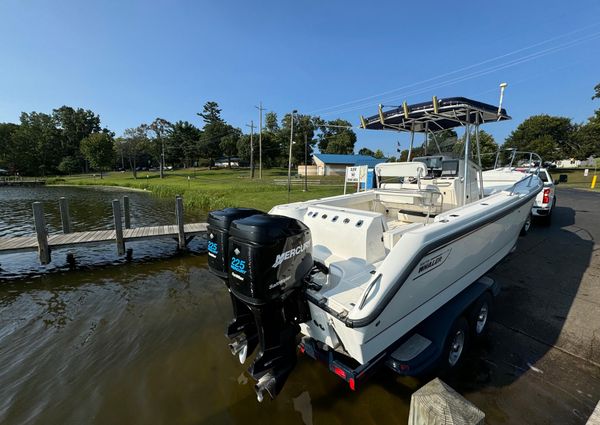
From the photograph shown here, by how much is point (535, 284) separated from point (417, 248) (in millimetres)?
Result: 3961

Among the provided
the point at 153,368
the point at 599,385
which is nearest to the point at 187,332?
the point at 153,368

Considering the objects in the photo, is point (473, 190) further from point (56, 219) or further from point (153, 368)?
point (56, 219)

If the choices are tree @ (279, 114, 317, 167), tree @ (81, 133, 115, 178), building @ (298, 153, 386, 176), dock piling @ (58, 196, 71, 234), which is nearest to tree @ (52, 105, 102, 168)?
tree @ (81, 133, 115, 178)

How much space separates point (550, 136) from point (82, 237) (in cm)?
5977

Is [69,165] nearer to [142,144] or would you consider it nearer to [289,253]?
[142,144]

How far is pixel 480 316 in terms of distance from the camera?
3312 millimetres

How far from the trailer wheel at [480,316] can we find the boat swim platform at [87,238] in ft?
22.9

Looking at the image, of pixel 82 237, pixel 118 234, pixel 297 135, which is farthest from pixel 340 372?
pixel 297 135

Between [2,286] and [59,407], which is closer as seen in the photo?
[59,407]

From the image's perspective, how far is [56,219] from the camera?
42.5 feet

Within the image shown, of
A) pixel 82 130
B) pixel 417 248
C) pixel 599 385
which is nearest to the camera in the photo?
pixel 417 248

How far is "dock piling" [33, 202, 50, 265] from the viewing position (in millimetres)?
6223

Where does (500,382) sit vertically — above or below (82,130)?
below

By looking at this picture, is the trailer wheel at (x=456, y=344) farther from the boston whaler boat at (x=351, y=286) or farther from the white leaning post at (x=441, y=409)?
the white leaning post at (x=441, y=409)
